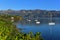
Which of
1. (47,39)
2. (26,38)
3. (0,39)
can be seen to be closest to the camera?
(0,39)

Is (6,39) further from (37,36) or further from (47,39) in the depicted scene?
(47,39)

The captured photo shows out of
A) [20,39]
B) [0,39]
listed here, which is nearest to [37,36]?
[20,39]

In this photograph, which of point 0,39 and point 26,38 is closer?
point 0,39

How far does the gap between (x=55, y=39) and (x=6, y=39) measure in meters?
34.3

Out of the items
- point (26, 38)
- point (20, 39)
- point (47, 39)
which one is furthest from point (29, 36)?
point (47, 39)

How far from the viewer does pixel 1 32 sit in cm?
1223

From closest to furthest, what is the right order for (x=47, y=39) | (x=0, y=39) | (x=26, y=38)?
(x=0, y=39) < (x=26, y=38) < (x=47, y=39)

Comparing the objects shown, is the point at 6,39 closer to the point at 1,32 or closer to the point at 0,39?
the point at 0,39

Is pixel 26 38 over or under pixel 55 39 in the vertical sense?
over

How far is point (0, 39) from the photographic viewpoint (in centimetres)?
1021

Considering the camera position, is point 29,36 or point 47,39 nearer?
point 29,36

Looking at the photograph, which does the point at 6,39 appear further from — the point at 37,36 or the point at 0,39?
the point at 37,36

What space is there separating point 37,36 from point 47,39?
1257 inches

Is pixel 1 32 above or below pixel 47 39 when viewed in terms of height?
above
